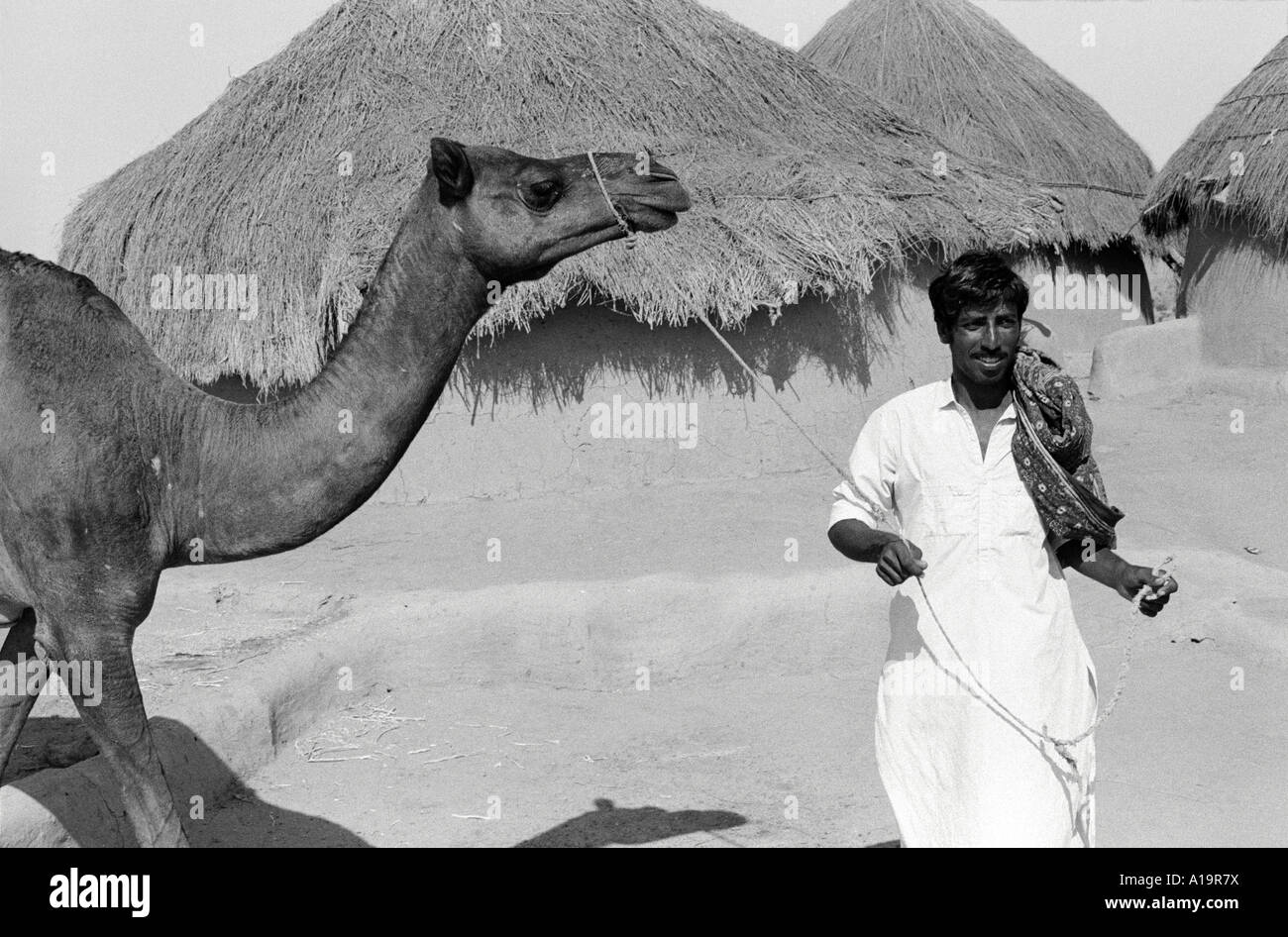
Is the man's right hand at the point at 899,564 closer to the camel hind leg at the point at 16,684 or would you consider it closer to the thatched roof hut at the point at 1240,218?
the camel hind leg at the point at 16,684

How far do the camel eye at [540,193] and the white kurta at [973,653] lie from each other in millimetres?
1091

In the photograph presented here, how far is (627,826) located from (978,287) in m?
2.85

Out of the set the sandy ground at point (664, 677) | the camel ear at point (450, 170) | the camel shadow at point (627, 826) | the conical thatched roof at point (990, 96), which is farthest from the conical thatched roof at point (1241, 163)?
the camel ear at point (450, 170)

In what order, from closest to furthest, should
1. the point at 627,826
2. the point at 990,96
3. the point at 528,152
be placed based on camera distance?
the point at 627,826 → the point at 528,152 → the point at 990,96

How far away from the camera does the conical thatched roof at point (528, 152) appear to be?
11883mm

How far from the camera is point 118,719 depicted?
379 cm

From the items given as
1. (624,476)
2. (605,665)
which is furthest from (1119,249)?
(605,665)

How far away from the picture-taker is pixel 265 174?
42.5ft

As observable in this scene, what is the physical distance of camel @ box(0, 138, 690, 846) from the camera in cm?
376

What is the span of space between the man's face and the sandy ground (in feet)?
7.39

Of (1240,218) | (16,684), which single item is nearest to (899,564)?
(16,684)

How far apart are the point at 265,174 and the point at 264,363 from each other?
6.93 ft

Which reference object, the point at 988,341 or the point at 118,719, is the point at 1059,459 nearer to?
the point at 988,341

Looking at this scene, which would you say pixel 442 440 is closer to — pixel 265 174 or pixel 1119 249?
pixel 265 174
